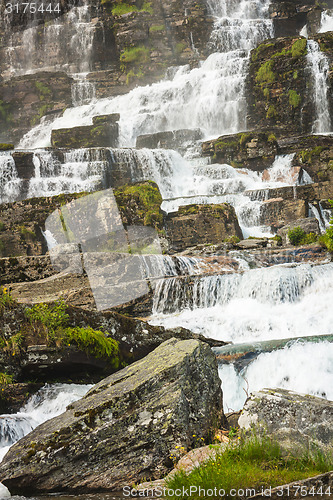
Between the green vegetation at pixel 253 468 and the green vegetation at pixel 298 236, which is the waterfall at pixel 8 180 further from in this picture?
the green vegetation at pixel 253 468

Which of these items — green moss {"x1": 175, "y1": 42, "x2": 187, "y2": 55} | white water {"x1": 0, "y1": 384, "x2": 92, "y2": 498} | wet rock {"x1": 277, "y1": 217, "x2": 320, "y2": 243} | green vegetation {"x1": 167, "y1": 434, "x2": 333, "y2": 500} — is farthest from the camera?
green moss {"x1": 175, "y1": 42, "x2": 187, "y2": 55}

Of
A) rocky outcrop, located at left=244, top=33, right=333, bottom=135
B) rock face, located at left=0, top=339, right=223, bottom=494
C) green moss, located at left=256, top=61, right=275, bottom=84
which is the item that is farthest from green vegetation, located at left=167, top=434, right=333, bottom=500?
green moss, located at left=256, top=61, right=275, bottom=84

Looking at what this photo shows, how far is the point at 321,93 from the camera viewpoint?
106 ft

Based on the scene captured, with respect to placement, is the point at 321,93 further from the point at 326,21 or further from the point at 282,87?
the point at 326,21

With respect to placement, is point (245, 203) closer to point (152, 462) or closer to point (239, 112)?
point (239, 112)

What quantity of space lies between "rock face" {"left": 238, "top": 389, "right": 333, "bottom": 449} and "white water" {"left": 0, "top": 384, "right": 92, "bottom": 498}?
10.0 feet

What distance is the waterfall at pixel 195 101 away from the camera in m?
35.3

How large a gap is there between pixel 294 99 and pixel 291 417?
31763 mm

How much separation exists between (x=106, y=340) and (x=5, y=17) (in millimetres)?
51941

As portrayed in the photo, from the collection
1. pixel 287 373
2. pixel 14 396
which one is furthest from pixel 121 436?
pixel 287 373

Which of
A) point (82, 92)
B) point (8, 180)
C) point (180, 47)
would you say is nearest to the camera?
point (8, 180)

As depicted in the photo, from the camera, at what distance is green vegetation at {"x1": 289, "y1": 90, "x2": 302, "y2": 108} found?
32.9 meters

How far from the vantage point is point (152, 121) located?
36844 mm

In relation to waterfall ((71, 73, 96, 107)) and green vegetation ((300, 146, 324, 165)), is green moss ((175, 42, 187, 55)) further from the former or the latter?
green vegetation ((300, 146, 324, 165))
